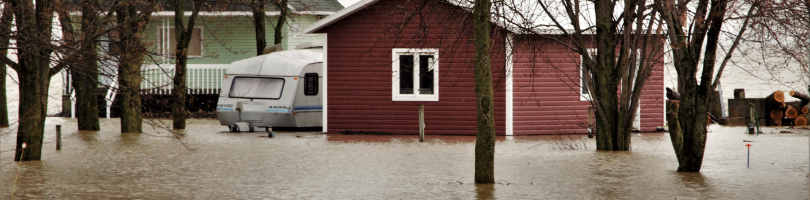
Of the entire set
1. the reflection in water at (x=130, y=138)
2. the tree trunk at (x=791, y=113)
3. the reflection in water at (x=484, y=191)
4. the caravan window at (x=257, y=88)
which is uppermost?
the caravan window at (x=257, y=88)

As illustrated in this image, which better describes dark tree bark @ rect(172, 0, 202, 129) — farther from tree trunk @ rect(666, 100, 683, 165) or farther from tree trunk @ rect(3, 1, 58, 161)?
tree trunk @ rect(666, 100, 683, 165)

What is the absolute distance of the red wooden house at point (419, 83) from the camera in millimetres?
22797

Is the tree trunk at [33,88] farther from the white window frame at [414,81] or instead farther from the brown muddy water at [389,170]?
the white window frame at [414,81]

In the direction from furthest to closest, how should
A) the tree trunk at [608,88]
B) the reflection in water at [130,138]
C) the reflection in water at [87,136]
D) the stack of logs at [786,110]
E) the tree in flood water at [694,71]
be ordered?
the stack of logs at [786,110], the reflection in water at [87,136], the reflection in water at [130,138], the tree trunk at [608,88], the tree in flood water at [694,71]

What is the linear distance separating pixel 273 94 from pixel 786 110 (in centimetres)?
1568

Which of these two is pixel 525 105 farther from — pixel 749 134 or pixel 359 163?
pixel 359 163

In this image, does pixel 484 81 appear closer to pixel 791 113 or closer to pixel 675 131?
pixel 675 131

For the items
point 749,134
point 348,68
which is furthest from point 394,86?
point 749,134

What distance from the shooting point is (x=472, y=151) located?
17.4m

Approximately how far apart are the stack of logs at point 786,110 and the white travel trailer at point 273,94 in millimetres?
13994

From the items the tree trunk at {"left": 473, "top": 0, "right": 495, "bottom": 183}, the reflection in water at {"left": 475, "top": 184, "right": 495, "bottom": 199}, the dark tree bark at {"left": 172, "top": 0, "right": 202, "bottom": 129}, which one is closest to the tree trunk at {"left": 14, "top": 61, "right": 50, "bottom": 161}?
the tree trunk at {"left": 473, "top": 0, "right": 495, "bottom": 183}

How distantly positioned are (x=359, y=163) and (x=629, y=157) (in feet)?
15.8

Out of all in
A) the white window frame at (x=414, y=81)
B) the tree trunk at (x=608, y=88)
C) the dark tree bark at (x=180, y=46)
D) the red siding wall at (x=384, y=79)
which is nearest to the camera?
the tree trunk at (x=608, y=88)

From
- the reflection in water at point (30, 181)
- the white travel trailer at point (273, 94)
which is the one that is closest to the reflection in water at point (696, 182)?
the reflection in water at point (30, 181)
